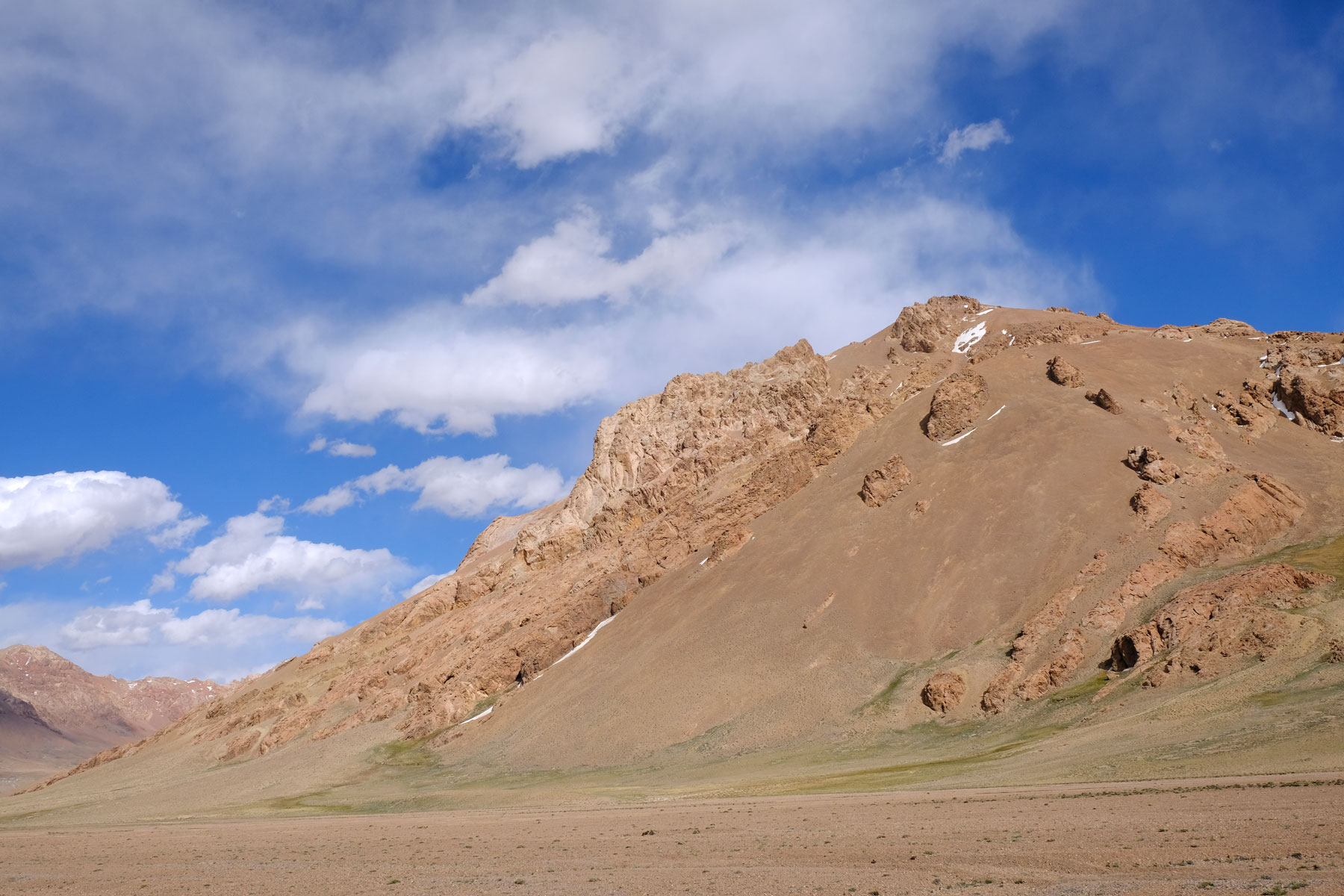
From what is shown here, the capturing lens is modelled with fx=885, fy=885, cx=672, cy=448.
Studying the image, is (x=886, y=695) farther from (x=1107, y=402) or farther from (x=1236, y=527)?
(x=1107, y=402)

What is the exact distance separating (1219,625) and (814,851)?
3444 centimetres

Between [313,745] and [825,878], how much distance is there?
73.2 metres

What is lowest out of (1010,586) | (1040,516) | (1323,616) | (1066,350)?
(1323,616)

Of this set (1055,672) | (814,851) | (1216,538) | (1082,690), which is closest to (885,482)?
(1216,538)

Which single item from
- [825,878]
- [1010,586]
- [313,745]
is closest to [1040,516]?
[1010,586]

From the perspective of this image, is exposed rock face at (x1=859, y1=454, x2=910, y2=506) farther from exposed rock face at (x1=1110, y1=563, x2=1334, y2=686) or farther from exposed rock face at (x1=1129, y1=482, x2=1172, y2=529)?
exposed rock face at (x1=1110, y1=563, x2=1334, y2=686)

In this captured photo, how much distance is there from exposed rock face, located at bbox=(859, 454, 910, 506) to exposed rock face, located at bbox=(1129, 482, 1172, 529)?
19.0 m

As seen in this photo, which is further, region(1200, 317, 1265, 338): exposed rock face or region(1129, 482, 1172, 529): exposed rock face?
region(1200, 317, 1265, 338): exposed rock face

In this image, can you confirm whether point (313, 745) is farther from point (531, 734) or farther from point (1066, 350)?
Result: point (1066, 350)

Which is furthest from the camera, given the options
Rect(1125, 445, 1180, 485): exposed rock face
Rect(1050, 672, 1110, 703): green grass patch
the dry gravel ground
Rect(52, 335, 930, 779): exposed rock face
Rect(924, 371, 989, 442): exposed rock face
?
Rect(52, 335, 930, 779): exposed rock face

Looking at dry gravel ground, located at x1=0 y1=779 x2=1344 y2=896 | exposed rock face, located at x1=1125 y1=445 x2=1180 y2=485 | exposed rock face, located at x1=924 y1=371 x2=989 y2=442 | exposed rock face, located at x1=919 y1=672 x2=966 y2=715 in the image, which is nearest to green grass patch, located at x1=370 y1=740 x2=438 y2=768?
dry gravel ground, located at x1=0 y1=779 x2=1344 y2=896

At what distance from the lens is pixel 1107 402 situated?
3000 inches

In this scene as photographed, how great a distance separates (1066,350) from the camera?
90562 mm

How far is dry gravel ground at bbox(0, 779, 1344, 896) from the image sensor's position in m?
17.2
